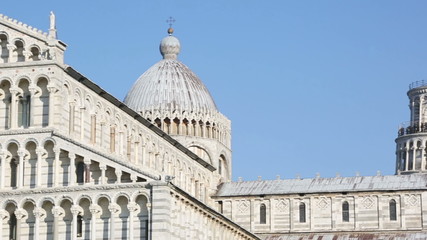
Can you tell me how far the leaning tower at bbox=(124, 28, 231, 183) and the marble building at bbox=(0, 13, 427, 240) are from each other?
92 millimetres

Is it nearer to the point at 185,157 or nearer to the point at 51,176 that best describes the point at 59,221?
the point at 51,176

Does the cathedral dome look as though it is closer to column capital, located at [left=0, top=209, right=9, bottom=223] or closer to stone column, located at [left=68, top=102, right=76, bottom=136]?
stone column, located at [left=68, top=102, right=76, bottom=136]

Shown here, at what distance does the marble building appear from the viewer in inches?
2025

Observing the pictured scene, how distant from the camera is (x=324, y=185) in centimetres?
7762

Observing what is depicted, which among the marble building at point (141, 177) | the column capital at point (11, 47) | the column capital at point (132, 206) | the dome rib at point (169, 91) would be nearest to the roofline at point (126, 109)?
the marble building at point (141, 177)

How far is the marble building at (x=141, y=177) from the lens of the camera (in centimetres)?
5144

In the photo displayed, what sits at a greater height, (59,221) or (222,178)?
(222,178)

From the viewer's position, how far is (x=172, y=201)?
51656mm

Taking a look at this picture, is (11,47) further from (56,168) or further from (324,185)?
(324,185)

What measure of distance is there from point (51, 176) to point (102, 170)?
2.41m

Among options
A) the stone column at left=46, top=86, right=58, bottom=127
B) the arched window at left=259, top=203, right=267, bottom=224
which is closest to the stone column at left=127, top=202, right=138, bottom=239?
the stone column at left=46, top=86, right=58, bottom=127

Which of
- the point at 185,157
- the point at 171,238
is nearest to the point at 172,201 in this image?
the point at 171,238

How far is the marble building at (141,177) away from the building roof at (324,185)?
3.3 inches

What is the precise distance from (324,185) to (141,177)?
91.2ft
